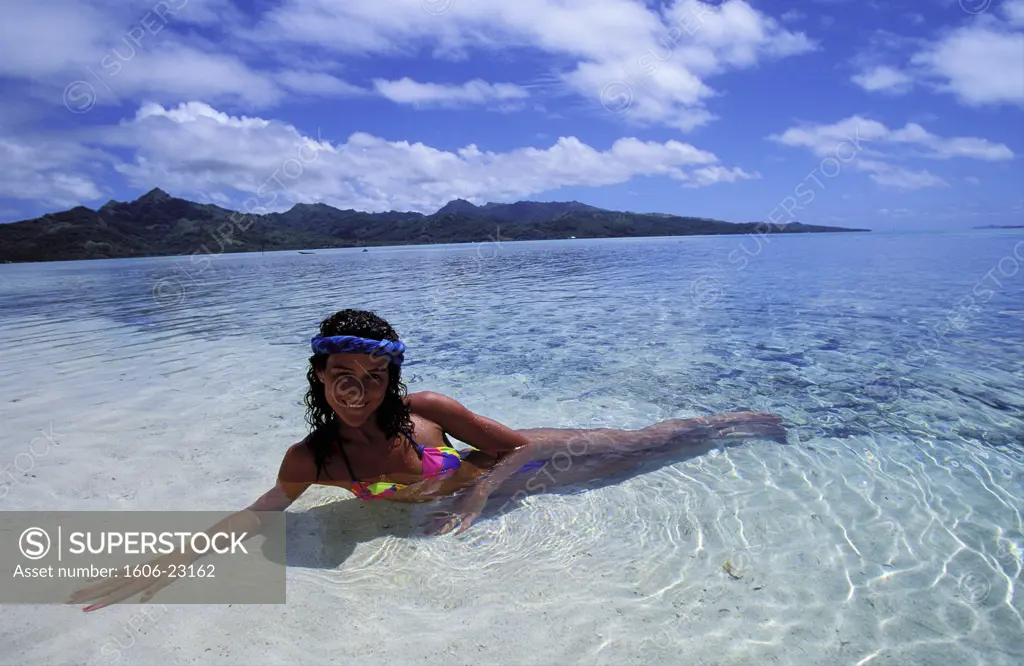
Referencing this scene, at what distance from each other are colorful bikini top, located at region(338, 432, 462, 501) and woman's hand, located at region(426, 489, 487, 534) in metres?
0.25

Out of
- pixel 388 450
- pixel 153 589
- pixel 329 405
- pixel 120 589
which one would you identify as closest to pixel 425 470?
pixel 388 450

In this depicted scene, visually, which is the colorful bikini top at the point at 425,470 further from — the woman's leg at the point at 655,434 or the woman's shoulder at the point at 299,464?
the woman's leg at the point at 655,434

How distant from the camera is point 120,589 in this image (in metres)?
2.75

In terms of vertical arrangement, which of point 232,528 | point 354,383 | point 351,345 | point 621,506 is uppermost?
point 351,345

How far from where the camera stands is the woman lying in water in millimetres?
3082

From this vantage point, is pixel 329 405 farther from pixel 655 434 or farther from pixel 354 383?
pixel 655 434

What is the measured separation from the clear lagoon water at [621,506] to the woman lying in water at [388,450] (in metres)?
0.19

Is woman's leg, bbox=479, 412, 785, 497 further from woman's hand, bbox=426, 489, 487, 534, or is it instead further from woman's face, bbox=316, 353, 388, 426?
woman's face, bbox=316, 353, 388, 426

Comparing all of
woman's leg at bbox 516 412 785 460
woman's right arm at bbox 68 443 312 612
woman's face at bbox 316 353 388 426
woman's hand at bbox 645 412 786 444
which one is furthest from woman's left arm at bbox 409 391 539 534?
woman's hand at bbox 645 412 786 444

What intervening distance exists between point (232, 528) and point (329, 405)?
892 millimetres

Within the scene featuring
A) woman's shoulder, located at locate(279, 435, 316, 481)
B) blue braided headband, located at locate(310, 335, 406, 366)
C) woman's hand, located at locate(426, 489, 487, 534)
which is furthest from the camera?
woman's hand, located at locate(426, 489, 487, 534)

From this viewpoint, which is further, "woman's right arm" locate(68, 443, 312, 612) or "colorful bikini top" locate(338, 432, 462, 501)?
"colorful bikini top" locate(338, 432, 462, 501)

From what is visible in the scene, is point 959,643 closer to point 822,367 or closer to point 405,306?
point 822,367

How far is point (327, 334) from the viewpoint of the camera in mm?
3117
